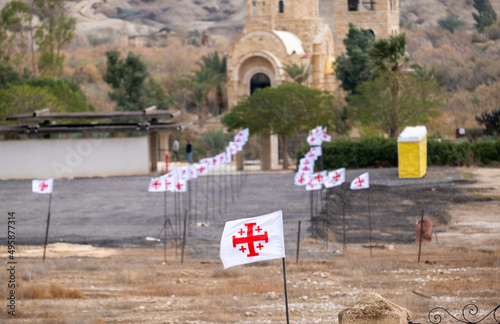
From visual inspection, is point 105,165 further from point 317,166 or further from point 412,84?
point 412,84

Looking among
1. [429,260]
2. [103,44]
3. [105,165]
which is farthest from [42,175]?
[103,44]

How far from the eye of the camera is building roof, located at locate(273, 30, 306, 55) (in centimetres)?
5231

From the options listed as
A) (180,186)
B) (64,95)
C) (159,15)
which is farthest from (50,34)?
(159,15)

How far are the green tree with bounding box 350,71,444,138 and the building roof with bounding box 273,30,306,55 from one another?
1271cm

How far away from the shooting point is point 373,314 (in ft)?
27.8

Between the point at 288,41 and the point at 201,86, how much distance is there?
9.74m

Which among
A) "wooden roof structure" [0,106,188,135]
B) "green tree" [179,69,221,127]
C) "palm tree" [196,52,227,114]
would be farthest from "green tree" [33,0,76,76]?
"wooden roof structure" [0,106,188,135]

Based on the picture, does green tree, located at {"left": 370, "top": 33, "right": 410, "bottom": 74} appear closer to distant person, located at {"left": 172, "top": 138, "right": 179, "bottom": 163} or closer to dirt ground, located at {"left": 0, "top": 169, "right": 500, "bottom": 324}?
distant person, located at {"left": 172, "top": 138, "right": 179, "bottom": 163}

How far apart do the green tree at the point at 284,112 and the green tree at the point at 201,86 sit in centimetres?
1802

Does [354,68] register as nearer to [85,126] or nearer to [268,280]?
[85,126]

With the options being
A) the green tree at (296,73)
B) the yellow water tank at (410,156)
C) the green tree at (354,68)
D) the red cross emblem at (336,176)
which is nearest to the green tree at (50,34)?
the green tree at (296,73)

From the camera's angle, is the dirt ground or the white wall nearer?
the dirt ground

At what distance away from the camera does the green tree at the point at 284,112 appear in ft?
131

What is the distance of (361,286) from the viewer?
15.2 m
